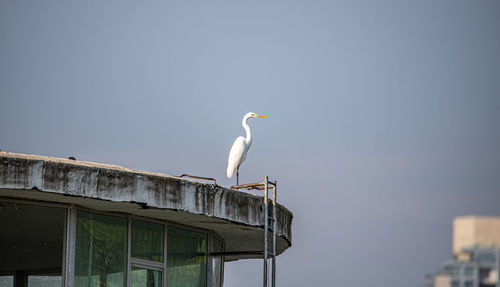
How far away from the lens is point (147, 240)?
14.1 metres

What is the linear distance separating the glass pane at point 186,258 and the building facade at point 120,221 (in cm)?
2

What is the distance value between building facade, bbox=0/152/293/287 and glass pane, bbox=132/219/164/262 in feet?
0.05

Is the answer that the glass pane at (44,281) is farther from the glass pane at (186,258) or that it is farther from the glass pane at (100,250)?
the glass pane at (186,258)

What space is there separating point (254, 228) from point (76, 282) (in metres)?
3.23

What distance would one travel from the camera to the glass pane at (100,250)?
42.9 ft

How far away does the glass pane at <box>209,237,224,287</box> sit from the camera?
606 inches

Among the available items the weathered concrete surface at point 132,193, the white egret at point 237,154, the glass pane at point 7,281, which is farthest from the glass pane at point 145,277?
the white egret at point 237,154

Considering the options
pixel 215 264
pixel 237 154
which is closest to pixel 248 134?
pixel 237 154

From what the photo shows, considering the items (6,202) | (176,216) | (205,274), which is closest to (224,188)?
(176,216)

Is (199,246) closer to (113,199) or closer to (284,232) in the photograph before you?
(284,232)

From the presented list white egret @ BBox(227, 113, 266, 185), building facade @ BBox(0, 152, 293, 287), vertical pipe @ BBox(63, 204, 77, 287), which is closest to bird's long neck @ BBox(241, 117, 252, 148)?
white egret @ BBox(227, 113, 266, 185)

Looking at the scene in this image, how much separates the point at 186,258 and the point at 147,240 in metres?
0.95

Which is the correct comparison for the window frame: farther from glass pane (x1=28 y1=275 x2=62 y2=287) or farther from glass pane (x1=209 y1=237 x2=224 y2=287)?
glass pane (x1=28 y1=275 x2=62 y2=287)

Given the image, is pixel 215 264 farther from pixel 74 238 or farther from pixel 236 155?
pixel 236 155
